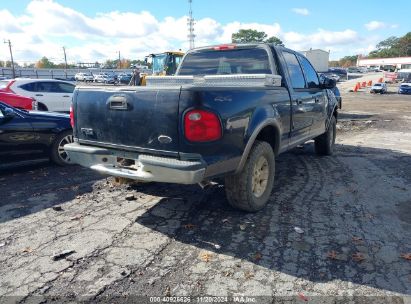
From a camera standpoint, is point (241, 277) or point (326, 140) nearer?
point (241, 277)

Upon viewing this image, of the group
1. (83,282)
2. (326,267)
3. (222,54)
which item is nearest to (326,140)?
(222,54)

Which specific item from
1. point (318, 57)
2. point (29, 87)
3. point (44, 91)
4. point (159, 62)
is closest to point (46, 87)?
point (44, 91)

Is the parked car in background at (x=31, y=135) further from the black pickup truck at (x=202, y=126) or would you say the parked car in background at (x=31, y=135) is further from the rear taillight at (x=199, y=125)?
the rear taillight at (x=199, y=125)

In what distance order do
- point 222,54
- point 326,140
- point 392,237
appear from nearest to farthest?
1. point 392,237
2. point 222,54
3. point 326,140

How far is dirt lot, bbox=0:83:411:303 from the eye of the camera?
292cm

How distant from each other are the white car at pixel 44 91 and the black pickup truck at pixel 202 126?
29.6 ft

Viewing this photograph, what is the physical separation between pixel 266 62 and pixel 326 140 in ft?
10.5

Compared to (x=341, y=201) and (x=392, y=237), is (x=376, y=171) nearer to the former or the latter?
(x=341, y=201)

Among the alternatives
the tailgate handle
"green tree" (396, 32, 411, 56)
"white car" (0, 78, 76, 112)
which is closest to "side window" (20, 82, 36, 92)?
"white car" (0, 78, 76, 112)

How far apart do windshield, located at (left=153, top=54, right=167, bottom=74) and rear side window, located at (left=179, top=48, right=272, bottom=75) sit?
15.8m

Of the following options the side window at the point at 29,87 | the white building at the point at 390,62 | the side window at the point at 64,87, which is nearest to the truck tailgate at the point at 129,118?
the side window at the point at 29,87

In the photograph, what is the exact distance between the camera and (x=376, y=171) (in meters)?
6.50

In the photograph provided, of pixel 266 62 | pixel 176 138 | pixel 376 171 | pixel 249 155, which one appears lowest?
pixel 376 171

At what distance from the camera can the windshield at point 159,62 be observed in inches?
832
